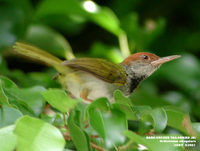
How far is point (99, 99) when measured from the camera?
1.56m

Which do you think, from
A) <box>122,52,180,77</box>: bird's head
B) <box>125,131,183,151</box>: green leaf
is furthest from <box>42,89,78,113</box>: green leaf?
<box>122,52,180,77</box>: bird's head

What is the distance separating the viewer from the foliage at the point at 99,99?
143 centimetres

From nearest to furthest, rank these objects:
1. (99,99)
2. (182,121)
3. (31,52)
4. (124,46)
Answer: (99,99) < (182,121) < (31,52) < (124,46)

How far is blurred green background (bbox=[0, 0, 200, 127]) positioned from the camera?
135 inches

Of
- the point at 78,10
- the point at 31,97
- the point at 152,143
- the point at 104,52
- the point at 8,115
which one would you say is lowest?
the point at 152,143

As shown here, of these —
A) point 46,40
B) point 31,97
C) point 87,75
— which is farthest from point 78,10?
point 31,97

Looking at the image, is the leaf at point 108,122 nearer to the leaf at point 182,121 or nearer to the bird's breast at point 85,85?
the leaf at point 182,121

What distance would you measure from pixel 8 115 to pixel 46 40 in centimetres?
229

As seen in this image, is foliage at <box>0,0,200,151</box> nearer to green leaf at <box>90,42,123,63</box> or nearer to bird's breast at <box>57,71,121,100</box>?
green leaf at <box>90,42,123,63</box>

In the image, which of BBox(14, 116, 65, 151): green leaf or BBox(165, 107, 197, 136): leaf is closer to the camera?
BBox(14, 116, 65, 151): green leaf

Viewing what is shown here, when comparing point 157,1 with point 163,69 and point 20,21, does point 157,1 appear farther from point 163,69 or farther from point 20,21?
point 20,21

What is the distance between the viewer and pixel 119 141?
141cm

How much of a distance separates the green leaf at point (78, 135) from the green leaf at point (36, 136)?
13 centimetres

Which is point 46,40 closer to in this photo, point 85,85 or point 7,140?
point 85,85
